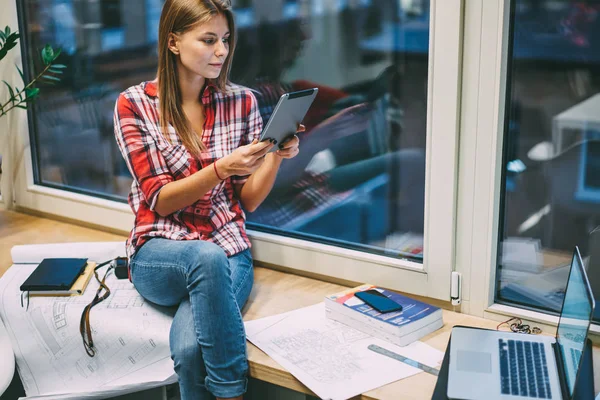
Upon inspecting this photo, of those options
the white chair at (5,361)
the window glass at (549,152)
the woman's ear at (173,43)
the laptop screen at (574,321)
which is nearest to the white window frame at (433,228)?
the window glass at (549,152)

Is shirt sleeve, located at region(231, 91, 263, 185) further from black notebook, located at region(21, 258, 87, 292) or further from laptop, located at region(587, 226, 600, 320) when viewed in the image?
laptop, located at region(587, 226, 600, 320)

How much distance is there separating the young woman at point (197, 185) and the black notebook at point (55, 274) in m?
0.19

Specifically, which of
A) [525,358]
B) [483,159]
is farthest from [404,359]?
[483,159]

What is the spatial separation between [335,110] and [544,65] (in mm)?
549

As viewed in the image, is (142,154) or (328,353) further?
(142,154)

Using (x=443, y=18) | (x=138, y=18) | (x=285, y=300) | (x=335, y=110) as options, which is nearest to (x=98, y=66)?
(x=138, y=18)

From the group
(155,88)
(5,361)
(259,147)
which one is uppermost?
(155,88)

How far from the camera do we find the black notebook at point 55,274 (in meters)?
1.95

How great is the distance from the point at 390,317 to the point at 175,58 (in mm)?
838

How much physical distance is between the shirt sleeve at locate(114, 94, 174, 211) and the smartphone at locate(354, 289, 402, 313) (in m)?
0.56

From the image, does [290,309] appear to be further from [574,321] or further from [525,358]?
[574,321]

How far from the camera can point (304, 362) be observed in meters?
1.60

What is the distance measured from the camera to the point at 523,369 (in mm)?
1412

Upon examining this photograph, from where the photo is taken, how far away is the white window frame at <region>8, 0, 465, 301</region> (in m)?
1.67
